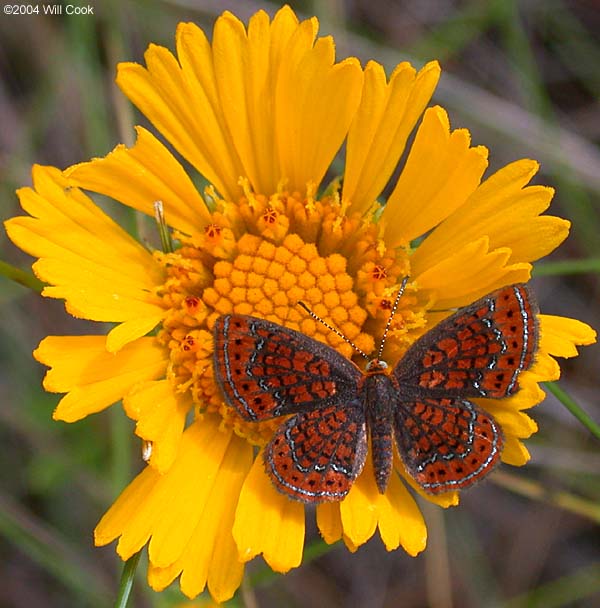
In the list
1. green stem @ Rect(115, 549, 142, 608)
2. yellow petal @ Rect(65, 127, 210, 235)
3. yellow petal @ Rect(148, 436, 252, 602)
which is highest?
yellow petal @ Rect(65, 127, 210, 235)

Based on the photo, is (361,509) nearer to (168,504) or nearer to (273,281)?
(168,504)

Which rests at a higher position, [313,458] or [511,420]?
[511,420]

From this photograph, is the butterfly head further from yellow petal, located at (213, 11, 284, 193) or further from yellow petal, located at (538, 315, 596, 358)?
yellow petal, located at (213, 11, 284, 193)

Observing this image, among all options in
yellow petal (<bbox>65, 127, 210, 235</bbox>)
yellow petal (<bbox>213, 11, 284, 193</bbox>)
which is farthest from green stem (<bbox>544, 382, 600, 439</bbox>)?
yellow petal (<bbox>65, 127, 210, 235</bbox>)

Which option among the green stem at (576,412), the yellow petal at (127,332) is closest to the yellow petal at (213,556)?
the yellow petal at (127,332)

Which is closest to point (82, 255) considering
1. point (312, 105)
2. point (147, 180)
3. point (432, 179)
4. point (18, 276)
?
point (18, 276)

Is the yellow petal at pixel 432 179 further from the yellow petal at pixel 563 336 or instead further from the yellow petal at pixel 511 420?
the yellow petal at pixel 511 420

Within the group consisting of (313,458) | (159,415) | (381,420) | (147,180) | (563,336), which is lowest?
(159,415)
